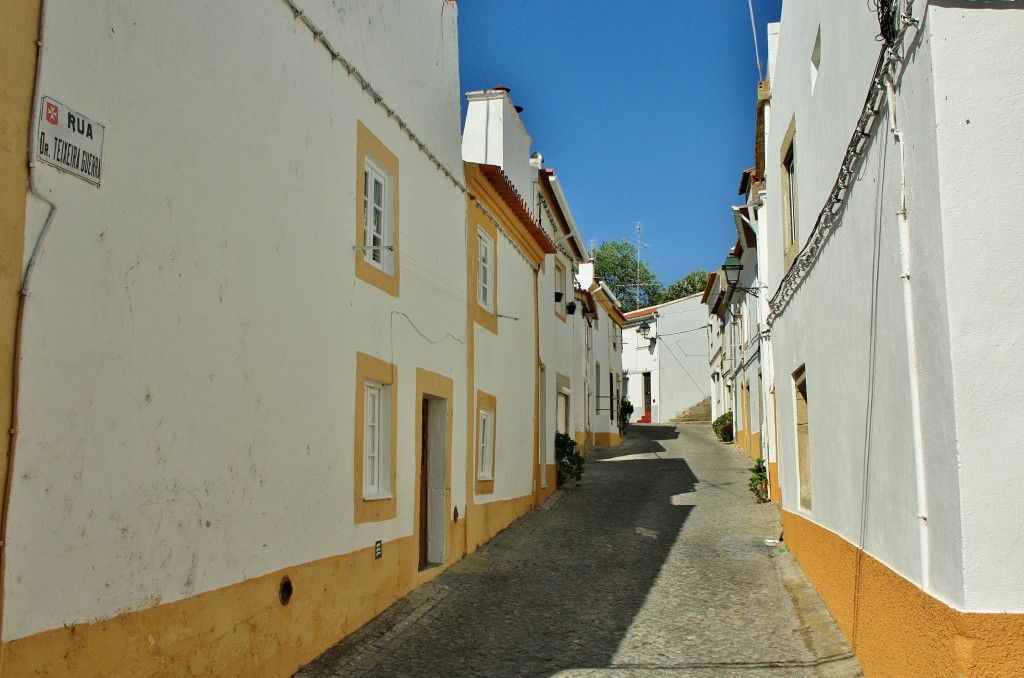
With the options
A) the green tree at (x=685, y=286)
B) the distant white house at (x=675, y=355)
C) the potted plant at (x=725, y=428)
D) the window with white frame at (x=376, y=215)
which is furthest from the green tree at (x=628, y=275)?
the window with white frame at (x=376, y=215)

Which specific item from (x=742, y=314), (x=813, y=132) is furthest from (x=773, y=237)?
(x=742, y=314)

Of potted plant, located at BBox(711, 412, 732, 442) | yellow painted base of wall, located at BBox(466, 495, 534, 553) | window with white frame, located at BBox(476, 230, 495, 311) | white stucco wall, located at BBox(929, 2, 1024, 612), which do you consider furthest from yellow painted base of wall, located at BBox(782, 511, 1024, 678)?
potted plant, located at BBox(711, 412, 732, 442)

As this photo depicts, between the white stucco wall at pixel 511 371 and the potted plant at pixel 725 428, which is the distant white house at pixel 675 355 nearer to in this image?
the potted plant at pixel 725 428

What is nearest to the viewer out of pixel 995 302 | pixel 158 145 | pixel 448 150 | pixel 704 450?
pixel 995 302

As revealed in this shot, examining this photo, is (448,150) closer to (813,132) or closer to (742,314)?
(813,132)

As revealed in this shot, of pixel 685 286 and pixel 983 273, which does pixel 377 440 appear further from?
pixel 685 286

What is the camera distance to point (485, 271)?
44.8 ft

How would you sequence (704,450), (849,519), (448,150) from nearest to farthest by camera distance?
(849,519) < (448,150) < (704,450)

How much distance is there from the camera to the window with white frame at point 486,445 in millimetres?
12891

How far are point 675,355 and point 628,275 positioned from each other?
19510 mm

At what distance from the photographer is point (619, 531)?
13.7 meters

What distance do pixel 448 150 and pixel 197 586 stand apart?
7.15 metres

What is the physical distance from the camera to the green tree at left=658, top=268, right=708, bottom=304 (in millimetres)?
61562

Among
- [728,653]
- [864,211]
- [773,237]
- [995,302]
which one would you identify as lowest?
[728,653]
